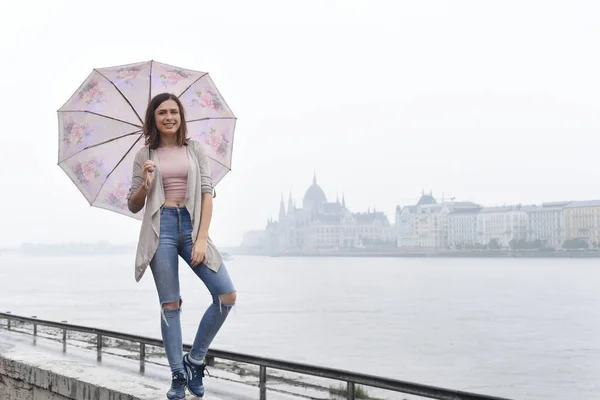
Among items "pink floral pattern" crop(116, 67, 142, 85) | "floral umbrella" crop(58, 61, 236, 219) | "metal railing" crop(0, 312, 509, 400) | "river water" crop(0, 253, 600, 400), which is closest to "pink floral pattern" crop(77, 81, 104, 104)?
"floral umbrella" crop(58, 61, 236, 219)

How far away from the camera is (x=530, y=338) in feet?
114

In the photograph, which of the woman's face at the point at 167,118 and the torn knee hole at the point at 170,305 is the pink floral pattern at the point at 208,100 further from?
the torn knee hole at the point at 170,305

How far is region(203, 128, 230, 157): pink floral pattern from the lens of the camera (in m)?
4.12

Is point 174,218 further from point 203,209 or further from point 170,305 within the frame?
point 170,305

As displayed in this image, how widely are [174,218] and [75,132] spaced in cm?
120

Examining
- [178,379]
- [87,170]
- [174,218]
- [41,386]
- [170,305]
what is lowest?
[41,386]

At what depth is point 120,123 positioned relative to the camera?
4.05 meters

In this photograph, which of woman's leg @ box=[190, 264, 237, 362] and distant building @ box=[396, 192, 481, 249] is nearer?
woman's leg @ box=[190, 264, 237, 362]

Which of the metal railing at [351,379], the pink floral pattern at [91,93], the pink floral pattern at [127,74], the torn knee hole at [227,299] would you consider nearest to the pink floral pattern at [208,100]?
the pink floral pattern at [127,74]

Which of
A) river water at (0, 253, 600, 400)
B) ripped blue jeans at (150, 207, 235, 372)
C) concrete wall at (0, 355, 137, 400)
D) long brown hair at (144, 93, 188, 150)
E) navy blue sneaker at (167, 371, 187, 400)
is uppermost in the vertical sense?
long brown hair at (144, 93, 188, 150)

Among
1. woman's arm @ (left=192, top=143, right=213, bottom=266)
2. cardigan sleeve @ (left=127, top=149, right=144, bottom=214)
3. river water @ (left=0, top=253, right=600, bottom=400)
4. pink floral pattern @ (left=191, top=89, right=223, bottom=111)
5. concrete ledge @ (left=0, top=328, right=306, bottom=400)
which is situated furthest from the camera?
river water @ (left=0, top=253, right=600, bottom=400)

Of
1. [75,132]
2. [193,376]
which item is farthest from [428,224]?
[193,376]

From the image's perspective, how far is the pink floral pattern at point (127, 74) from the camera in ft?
13.0

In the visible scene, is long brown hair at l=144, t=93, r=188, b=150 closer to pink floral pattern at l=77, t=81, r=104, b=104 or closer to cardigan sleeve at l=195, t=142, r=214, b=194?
cardigan sleeve at l=195, t=142, r=214, b=194
